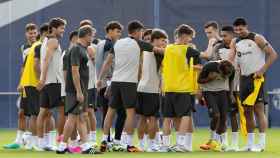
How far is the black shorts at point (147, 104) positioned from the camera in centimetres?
1395

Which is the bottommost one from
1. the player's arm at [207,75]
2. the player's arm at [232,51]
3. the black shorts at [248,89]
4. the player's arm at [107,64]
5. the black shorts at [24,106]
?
the black shorts at [24,106]

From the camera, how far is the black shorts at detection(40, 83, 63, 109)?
45.1 ft

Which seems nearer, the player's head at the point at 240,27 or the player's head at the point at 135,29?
the player's head at the point at 135,29

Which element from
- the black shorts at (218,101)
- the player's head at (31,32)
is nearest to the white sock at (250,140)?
the black shorts at (218,101)

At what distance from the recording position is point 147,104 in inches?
550

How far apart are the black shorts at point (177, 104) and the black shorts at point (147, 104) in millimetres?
177

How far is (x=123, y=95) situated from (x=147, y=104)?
1.46ft

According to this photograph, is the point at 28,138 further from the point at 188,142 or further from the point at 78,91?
the point at 188,142

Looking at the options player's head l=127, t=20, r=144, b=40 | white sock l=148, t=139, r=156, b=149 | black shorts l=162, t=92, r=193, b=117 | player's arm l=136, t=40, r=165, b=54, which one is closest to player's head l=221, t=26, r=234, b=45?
player's arm l=136, t=40, r=165, b=54

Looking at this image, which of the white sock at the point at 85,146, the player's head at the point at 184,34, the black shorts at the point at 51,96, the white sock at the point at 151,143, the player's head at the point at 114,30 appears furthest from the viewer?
the player's head at the point at 114,30

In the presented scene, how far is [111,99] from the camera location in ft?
45.2

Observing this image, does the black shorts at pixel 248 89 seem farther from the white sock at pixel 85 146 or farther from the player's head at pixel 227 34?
the white sock at pixel 85 146

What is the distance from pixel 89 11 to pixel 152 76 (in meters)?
5.52

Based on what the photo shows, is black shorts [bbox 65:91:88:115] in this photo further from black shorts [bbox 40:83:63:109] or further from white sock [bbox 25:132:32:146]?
white sock [bbox 25:132:32:146]
